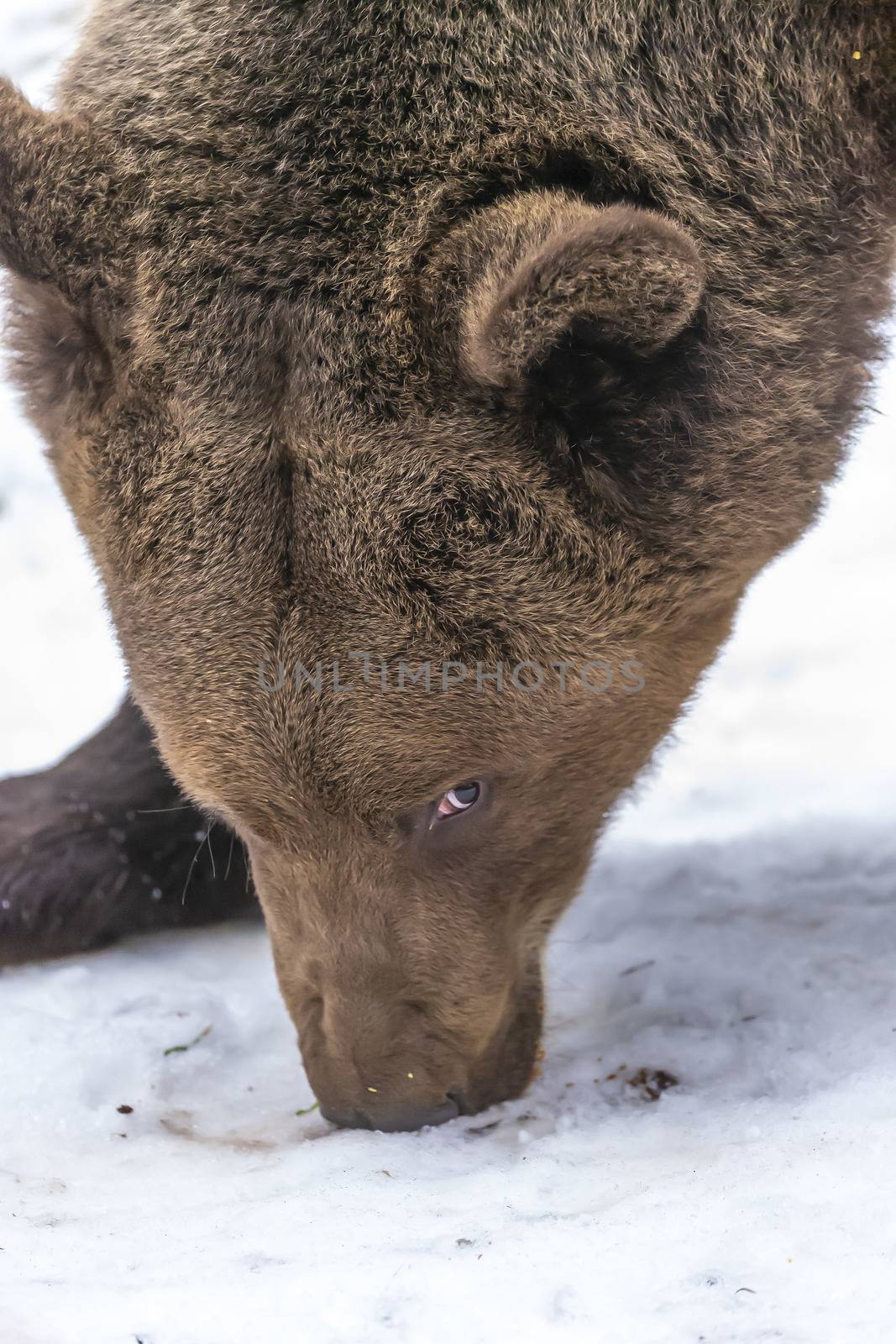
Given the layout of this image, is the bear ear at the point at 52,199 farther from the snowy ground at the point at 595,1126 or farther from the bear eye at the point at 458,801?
the snowy ground at the point at 595,1126

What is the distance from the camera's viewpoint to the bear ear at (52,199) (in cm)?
286

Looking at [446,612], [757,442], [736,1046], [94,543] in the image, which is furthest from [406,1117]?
[757,442]

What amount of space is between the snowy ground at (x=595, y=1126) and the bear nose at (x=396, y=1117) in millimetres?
48

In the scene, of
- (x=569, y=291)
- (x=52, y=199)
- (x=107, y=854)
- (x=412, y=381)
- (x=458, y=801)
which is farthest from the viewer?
(x=107, y=854)

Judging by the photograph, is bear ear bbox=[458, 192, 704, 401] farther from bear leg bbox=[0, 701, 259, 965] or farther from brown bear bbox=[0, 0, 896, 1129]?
bear leg bbox=[0, 701, 259, 965]

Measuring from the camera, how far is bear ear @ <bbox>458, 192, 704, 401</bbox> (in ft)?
8.02

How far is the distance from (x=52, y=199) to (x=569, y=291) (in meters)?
1.15

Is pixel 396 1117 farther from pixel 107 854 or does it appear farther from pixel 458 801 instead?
pixel 107 854

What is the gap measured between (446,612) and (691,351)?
735mm

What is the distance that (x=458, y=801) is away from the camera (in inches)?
123

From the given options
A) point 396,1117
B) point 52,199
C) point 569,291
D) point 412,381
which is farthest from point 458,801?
point 52,199

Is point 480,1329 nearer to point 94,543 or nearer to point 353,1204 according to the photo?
point 353,1204

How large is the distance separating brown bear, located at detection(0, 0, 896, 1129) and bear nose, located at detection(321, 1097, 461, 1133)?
0.04 ft

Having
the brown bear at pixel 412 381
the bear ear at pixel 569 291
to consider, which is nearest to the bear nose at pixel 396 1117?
the brown bear at pixel 412 381
